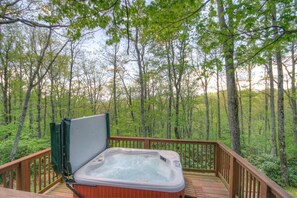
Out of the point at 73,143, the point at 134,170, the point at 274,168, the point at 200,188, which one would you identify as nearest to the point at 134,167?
the point at 134,170

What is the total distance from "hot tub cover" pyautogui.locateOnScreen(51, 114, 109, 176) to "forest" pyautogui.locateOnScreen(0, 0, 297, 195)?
5.00 feet

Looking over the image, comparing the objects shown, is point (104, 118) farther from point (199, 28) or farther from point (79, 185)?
point (199, 28)

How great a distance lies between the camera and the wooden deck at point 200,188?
9.50 ft

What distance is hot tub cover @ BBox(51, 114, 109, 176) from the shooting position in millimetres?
2363

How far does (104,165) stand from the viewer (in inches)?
126

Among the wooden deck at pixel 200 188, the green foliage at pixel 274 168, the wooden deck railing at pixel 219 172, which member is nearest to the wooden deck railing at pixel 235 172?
the wooden deck railing at pixel 219 172

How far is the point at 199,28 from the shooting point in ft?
10.7

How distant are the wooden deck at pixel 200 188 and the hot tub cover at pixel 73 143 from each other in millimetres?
654

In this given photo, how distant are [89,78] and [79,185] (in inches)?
421

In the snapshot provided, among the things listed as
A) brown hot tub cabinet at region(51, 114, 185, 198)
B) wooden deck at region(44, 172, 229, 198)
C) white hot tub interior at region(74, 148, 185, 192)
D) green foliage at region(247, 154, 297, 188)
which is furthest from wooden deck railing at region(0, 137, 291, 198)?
green foliage at region(247, 154, 297, 188)

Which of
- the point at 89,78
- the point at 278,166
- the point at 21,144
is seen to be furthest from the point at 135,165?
the point at 89,78

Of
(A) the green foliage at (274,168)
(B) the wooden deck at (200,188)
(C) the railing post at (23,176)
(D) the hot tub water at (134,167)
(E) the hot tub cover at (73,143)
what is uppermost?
(E) the hot tub cover at (73,143)

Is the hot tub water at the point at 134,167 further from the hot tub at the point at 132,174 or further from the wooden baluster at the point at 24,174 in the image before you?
the wooden baluster at the point at 24,174

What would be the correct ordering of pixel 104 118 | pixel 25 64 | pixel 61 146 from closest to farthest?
pixel 61 146, pixel 104 118, pixel 25 64
